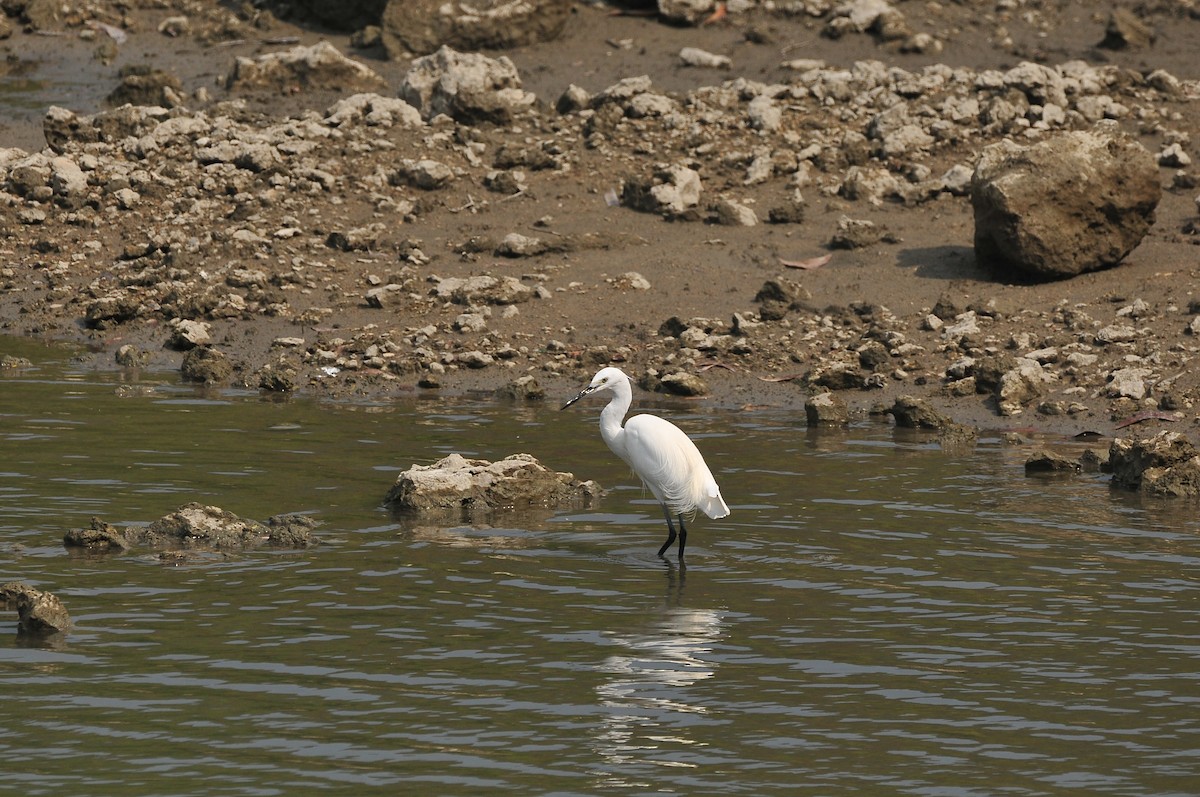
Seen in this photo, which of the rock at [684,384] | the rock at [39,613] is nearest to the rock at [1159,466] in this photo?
the rock at [684,384]

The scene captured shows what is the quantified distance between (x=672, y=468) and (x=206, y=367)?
754 cm

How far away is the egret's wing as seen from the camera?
11.7 metres

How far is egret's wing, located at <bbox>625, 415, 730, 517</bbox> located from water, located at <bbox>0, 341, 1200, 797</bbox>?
419mm

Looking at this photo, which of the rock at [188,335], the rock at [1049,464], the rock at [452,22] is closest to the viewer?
the rock at [1049,464]

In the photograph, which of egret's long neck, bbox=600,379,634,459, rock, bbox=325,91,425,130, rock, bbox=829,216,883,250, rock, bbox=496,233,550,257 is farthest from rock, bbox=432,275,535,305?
egret's long neck, bbox=600,379,634,459

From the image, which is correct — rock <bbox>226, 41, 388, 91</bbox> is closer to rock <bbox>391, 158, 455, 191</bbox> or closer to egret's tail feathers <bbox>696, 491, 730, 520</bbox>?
rock <bbox>391, 158, 455, 191</bbox>

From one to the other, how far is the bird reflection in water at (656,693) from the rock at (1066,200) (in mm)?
8960

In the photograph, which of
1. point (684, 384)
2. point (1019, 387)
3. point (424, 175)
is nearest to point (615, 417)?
point (684, 384)

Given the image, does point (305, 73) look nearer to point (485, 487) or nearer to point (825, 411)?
point (825, 411)

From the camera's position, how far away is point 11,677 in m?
8.72

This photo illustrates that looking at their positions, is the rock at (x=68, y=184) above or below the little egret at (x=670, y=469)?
above

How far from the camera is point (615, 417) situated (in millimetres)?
12648

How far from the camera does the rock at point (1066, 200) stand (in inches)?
706

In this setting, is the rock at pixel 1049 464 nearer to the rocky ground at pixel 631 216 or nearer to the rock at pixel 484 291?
the rocky ground at pixel 631 216
